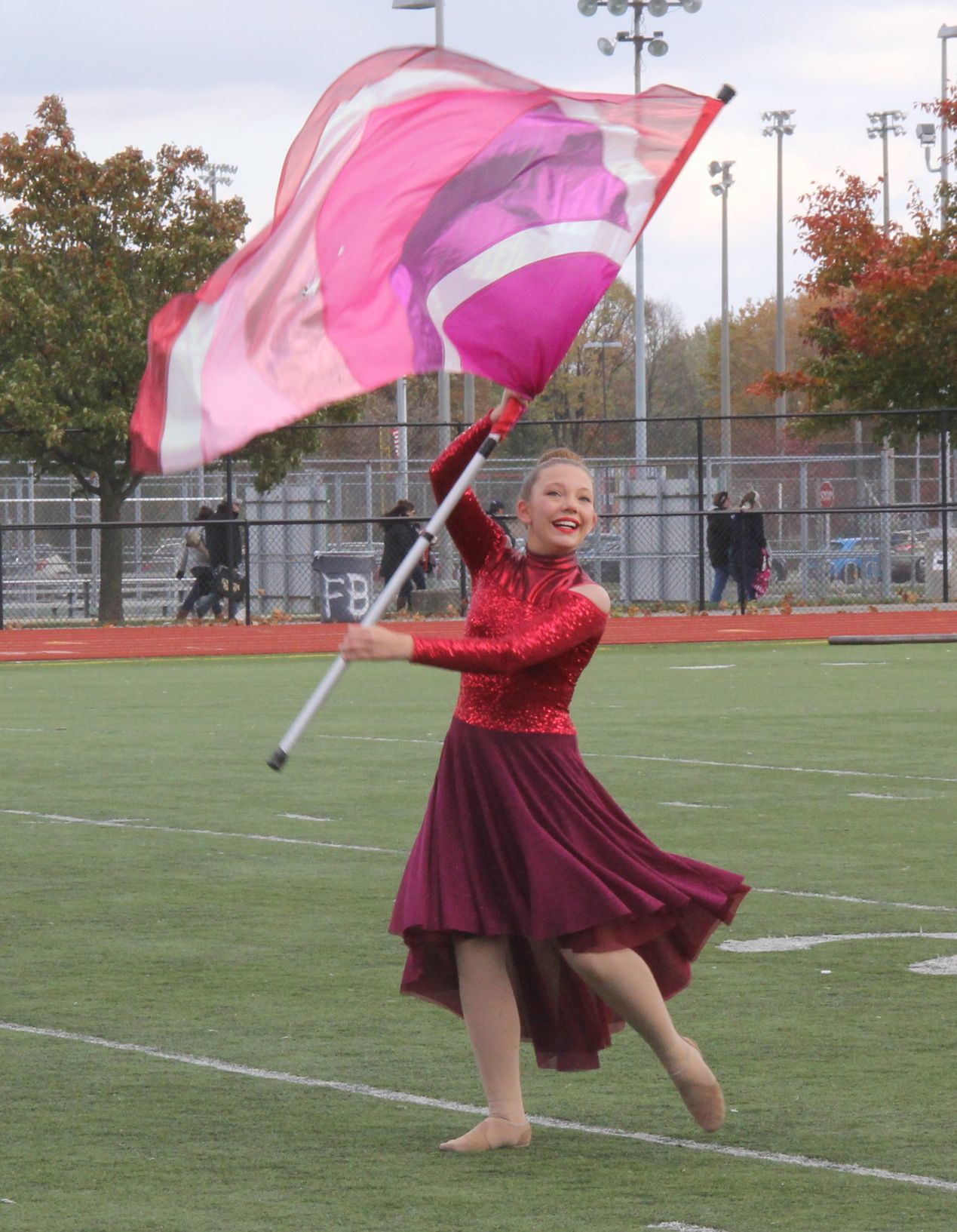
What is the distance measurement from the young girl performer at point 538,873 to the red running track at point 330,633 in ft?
63.5

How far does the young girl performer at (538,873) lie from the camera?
16.8ft

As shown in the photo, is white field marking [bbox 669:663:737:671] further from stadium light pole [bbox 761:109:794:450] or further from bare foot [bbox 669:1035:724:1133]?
stadium light pole [bbox 761:109:794:450]

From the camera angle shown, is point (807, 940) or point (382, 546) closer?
point (807, 940)

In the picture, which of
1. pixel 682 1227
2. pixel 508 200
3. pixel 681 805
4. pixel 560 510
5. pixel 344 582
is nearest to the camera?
pixel 682 1227

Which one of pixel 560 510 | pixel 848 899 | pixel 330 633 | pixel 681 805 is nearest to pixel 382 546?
pixel 330 633

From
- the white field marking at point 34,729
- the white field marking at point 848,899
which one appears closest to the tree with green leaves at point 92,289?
the white field marking at point 34,729

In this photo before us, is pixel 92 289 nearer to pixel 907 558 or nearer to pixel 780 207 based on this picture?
pixel 907 558

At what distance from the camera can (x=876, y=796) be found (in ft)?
37.5

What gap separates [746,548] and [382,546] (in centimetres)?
772

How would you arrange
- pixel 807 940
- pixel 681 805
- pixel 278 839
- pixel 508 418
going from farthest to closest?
pixel 681 805
pixel 278 839
pixel 807 940
pixel 508 418

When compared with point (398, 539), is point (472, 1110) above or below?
below

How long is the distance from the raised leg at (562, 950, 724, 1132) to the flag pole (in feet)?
2.68

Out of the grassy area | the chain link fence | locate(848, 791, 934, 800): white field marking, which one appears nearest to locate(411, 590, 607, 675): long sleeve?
the grassy area

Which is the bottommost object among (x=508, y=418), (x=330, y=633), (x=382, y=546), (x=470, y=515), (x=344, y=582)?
(x=330, y=633)
